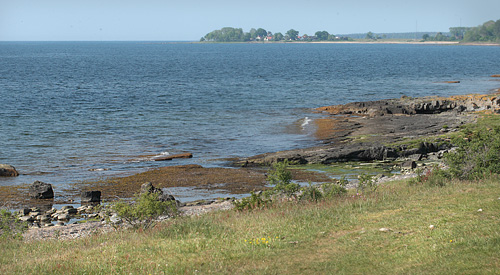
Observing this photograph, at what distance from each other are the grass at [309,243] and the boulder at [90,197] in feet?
28.3

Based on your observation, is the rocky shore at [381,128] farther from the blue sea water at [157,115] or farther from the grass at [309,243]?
the grass at [309,243]

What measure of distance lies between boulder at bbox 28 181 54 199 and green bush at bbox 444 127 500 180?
1740 cm

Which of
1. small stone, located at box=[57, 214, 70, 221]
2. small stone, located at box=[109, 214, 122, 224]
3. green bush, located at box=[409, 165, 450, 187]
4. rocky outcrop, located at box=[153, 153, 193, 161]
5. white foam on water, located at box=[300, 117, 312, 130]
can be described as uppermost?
green bush, located at box=[409, 165, 450, 187]

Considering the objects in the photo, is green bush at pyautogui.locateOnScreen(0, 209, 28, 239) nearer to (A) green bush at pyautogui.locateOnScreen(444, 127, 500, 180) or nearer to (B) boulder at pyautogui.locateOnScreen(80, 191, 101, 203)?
(B) boulder at pyautogui.locateOnScreen(80, 191, 101, 203)

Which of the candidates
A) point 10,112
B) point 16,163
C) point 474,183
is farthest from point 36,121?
point 474,183

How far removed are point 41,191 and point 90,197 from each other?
2.51m

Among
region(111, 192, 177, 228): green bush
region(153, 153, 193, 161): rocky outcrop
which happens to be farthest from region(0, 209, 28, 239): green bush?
region(153, 153, 193, 161): rocky outcrop

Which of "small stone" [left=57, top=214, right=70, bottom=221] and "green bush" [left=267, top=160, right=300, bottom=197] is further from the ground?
"green bush" [left=267, top=160, right=300, bottom=197]

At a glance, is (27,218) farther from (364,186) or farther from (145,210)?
(364,186)

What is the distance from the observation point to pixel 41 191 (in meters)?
23.3

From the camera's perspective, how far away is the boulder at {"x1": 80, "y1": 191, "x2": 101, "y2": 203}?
896 inches

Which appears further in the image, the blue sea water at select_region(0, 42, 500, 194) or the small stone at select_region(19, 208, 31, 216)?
the blue sea water at select_region(0, 42, 500, 194)

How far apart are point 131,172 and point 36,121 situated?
22388mm

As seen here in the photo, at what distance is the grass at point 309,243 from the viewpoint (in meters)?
10.2
